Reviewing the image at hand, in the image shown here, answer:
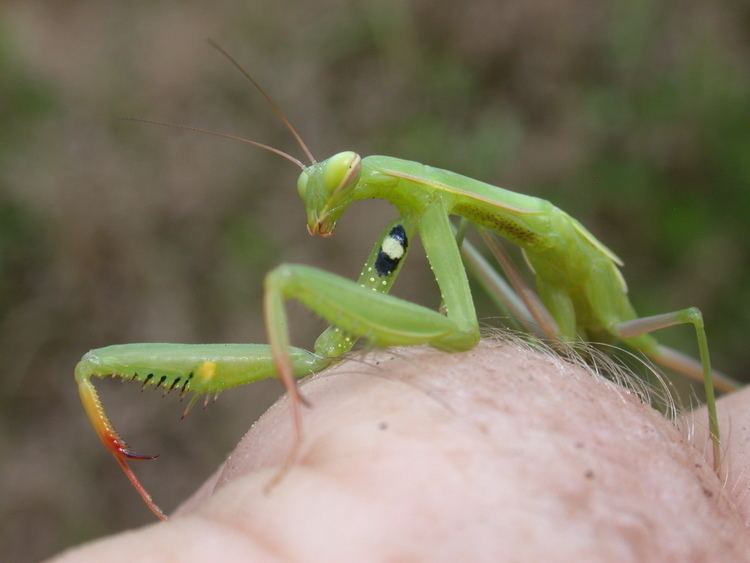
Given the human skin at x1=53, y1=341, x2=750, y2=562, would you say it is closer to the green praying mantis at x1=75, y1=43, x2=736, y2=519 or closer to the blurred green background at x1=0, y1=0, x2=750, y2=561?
the green praying mantis at x1=75, y1=43, x2=736, y2=519


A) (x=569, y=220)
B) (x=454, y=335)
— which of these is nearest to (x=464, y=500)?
(x=454, y=335)

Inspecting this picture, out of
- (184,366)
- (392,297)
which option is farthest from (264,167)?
(392,297)

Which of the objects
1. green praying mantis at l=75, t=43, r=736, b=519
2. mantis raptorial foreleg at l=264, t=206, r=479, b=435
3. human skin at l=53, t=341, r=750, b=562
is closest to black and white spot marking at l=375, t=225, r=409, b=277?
green praying mantis at l=75, t=43, r=736, b=519

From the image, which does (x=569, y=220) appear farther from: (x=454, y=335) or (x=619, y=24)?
(x=619, y=24)

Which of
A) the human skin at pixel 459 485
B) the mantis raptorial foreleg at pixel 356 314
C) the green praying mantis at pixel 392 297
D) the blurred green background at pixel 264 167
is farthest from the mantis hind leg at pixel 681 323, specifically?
the blurred green background at pixel 264 167

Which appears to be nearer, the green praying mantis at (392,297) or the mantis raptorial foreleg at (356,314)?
the mantis raptorial foreleg at (356,314)

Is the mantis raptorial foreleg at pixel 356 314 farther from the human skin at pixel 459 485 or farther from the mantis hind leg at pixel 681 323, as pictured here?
the mantis hind leg at pixel 681 323

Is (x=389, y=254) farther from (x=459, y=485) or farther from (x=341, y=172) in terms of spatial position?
(x=459, y=485)

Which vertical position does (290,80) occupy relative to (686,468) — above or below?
above
